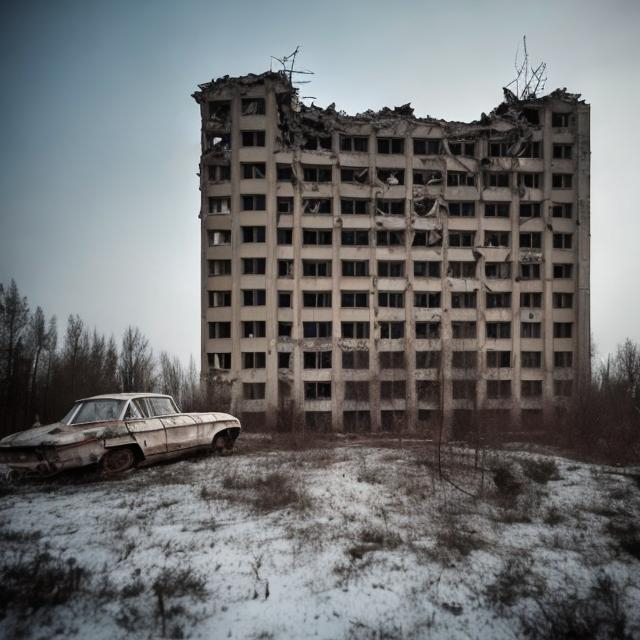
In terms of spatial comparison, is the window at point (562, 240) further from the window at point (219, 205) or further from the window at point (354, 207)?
the window at point (219, 205)

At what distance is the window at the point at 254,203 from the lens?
27.7 m

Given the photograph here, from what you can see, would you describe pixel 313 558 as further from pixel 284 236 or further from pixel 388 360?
pixel 284 236

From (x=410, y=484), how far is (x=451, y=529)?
98.2 inches

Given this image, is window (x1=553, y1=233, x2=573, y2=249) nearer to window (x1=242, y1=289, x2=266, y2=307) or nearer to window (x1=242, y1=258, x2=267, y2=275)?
window (x1=242, y1=258, x2=267, y2=275)

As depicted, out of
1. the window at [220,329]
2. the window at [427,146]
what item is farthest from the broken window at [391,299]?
the window at [220,329]

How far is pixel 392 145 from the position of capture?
29312mm

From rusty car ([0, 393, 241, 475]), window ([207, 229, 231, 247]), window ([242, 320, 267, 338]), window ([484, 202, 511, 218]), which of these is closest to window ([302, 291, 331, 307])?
window ([242, 320, 267, 338])

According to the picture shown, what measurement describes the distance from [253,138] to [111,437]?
2434 cm

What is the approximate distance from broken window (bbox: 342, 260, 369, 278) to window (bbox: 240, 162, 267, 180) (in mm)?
8225

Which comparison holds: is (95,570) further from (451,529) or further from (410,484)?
(410,484)

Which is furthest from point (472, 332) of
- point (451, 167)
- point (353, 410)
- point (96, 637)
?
point (96, 637)

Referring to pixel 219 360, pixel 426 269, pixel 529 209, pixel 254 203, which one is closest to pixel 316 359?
pixel 219 360

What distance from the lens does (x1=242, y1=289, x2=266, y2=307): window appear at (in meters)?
27.3

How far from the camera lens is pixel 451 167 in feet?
95.0
